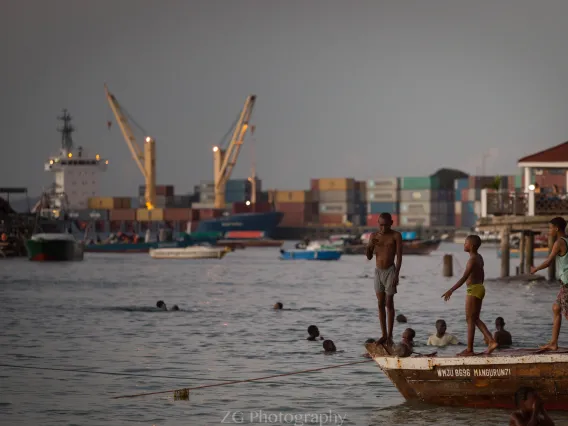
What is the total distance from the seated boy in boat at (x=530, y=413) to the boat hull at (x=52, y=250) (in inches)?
4051

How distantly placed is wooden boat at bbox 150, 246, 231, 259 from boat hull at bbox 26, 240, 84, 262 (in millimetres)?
13088

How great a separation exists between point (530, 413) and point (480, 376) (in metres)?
4.10

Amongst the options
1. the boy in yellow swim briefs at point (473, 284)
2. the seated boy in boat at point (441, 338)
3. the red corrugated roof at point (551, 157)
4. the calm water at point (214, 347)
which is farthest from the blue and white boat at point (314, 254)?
the boy in yellow swim briefs at point (473, 284)

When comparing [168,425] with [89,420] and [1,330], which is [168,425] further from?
[1,330]

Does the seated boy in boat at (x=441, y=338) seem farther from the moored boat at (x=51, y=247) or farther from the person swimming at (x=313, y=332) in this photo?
the moored boat at (x=51, y=247)

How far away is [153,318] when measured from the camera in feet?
143

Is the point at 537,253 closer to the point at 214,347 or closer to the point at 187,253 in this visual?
the point at 187,253

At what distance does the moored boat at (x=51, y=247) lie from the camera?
116 meters

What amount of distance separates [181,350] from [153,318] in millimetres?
12114

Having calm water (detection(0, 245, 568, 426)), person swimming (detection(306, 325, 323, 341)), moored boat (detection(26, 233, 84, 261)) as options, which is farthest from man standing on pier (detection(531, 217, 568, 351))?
moored boat (detection(26, 233, 84, 261))

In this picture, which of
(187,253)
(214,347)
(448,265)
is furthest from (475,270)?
(187,253)

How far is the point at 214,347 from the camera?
32.4 meters

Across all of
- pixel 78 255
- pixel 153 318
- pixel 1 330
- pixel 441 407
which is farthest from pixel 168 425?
pixel 78 255

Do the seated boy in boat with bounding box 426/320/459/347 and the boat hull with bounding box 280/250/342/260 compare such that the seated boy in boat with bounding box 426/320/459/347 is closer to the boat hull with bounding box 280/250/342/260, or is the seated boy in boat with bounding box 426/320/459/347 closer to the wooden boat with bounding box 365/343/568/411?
the wooden boat with bounding box 365/343/568/411
